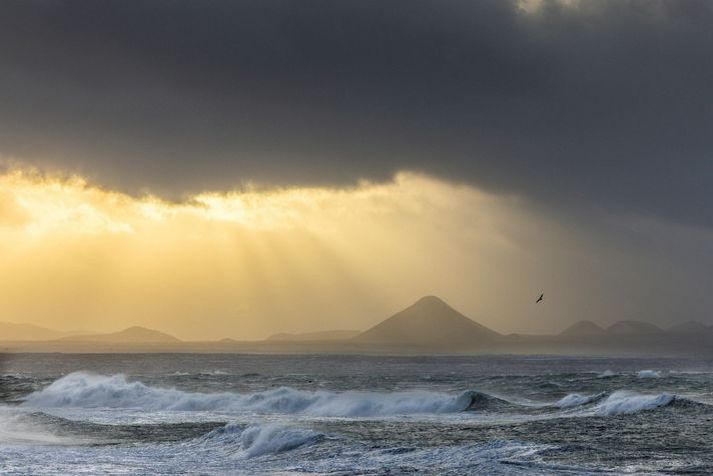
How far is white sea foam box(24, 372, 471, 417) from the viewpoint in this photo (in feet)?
203

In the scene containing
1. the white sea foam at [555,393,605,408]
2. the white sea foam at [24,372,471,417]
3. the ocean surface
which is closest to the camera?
the ocean surface

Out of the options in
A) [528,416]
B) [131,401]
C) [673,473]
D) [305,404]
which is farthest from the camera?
[131,401]

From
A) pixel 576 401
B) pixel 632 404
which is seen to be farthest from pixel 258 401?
pixel 632 404

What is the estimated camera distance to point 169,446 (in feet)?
127

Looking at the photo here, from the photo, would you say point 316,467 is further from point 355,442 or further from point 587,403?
point 587,403

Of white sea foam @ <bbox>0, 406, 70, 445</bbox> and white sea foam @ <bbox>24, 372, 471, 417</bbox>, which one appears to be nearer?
white sea foam @ <bbox>0, 406, 70, 445</bbox>

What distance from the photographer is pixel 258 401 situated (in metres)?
68.4

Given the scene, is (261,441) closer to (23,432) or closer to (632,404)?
(23,432)

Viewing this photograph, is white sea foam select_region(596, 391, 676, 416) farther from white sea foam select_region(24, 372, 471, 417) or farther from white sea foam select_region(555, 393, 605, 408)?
white sea foam select_region(24, 372, 471, 417)

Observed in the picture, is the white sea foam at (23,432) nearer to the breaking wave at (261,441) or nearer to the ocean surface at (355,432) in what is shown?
the ocean surface at (355,432)

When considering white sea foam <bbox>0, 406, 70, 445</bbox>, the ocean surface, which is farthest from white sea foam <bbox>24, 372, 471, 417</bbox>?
white sea foam <bbox>0, 406, 70, 445</bbox>

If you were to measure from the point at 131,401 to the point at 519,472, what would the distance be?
5038 centimetres

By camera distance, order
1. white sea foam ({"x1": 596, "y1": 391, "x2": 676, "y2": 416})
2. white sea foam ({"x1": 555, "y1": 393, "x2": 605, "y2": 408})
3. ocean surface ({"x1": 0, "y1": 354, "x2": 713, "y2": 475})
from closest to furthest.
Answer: ocean surface ({"x1": 0, "y1": 354, "x2": 713, "y2": 475}), white sea foam ({"x1": 596, "y1": 391, "x2": 676, "y2": 416}), white sea foam ({"x1": 555, "y1": 393, "x2": 605, "y2": 408})

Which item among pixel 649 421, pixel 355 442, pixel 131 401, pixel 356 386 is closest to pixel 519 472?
pixel 355 442
